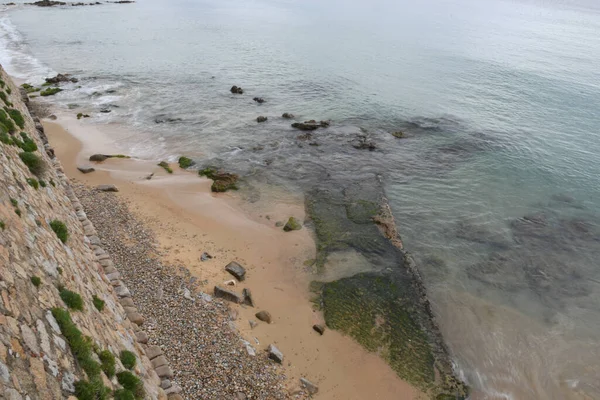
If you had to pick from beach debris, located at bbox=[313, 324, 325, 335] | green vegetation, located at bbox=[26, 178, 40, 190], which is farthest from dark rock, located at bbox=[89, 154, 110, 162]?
beach debris, located at bbox=[313, 324, 325, 335]

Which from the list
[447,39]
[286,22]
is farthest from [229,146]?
[286,22]

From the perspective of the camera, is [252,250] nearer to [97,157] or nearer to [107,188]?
[107,188]

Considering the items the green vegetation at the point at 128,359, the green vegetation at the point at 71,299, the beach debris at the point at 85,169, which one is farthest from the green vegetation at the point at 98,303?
the beach debris at the point at 85,169

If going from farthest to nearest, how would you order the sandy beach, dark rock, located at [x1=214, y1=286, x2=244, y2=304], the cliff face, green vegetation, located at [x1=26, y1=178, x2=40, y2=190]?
dark rock, located at [x1=214, y1=286, x2=244, y2=304] < the sandy beach < green vegetation, located at [x1=26, y1=178, x2=40, y2=190] < the cliff face

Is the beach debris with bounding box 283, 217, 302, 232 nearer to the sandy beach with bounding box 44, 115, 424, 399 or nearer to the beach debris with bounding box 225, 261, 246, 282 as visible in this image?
the sandy beach with bounding box 44, 115, 424, 399

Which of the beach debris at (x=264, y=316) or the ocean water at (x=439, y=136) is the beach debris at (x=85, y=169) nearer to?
the ocean water at (x=439, y=136)

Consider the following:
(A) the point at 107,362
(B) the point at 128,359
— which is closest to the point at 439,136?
(B) the point at 128,359
